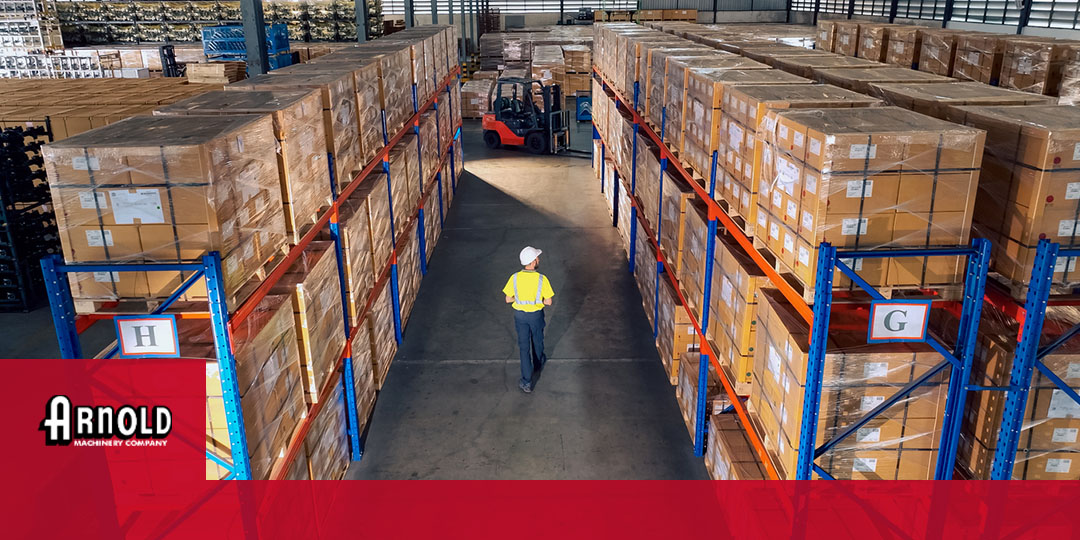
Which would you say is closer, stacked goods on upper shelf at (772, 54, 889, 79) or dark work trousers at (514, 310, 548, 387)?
stacked goods on upper shelf at (772, 54, 889, 79)

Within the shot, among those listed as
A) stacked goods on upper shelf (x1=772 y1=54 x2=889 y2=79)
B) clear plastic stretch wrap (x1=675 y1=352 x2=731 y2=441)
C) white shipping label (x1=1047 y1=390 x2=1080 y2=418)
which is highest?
stacked goods on upper shelf (x1=772 y1=54 x2=889 y2=79)

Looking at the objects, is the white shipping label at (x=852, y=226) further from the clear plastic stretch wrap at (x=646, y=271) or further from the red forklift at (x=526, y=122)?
the red forklift at (x=526, y=122)

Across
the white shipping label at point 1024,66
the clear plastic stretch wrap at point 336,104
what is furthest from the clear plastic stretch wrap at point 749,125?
the white shipping label at point 1024,66

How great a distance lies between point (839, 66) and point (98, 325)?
8.75m

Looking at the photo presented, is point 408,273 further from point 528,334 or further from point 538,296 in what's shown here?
point 538,296

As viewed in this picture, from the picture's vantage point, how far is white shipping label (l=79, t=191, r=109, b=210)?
321 centimetres

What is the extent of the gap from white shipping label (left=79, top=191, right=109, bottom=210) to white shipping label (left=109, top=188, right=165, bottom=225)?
0.04 m

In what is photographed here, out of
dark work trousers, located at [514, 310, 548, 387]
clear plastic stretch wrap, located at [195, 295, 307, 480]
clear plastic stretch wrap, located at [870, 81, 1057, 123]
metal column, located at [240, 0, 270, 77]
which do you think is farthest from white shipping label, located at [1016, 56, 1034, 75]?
metal column, located at [240, 0, 270, 77]

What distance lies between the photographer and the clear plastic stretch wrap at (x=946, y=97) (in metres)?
4.17

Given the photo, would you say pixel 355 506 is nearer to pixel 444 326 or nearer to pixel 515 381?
pixel 515 381

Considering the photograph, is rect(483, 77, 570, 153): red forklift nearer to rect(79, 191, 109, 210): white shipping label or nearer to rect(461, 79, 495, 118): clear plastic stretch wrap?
rect(461, 79, 495, 118): clear plastic stretch wrap

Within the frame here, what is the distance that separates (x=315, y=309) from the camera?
4668 millimetres

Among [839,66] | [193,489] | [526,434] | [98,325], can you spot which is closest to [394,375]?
[526,434]

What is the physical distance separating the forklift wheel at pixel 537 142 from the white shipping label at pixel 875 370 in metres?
14.1
